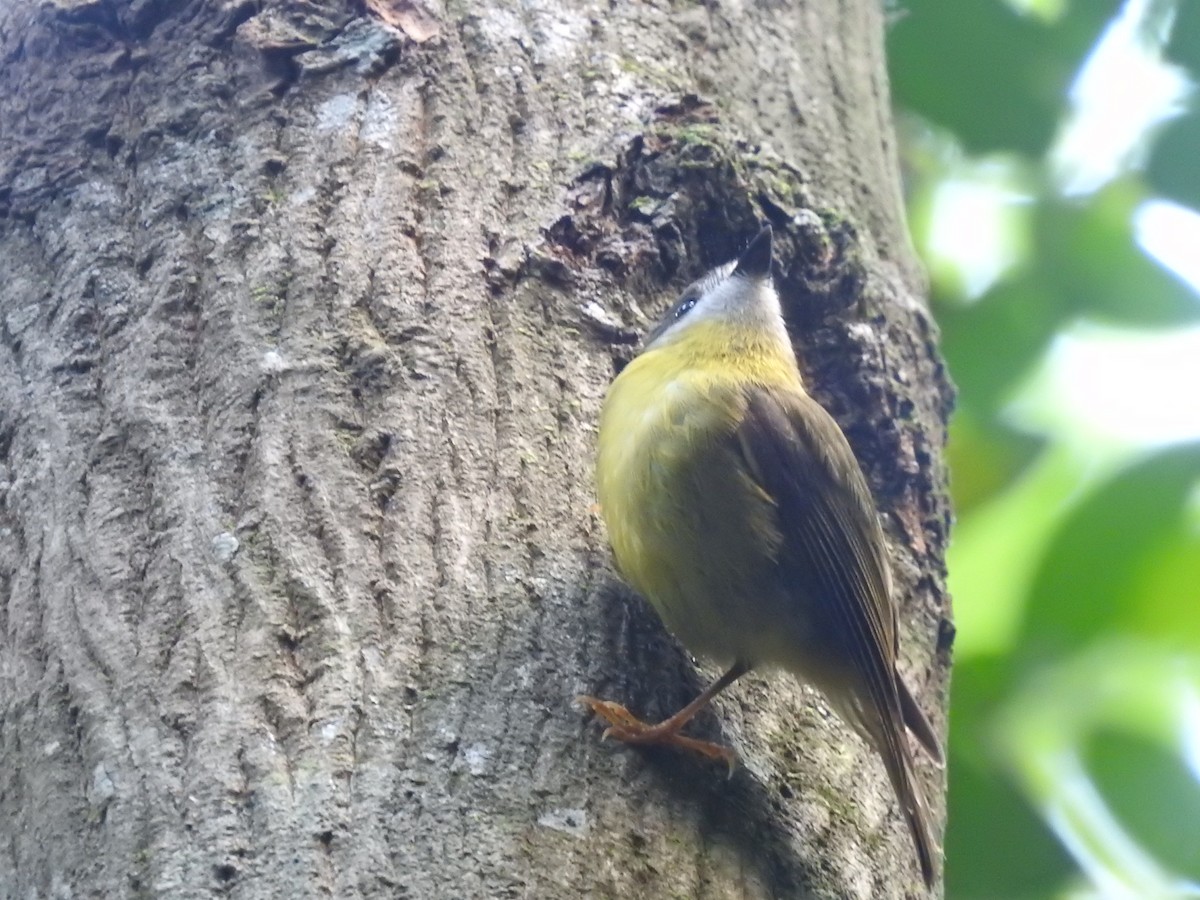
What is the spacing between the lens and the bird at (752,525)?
7.98ft

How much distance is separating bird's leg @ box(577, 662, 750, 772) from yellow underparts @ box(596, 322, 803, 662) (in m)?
0.33

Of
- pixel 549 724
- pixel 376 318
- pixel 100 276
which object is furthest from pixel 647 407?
pixel 100 276

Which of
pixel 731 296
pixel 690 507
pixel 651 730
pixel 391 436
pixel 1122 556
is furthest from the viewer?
pixel 731 296

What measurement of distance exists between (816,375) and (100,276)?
1.53 metres

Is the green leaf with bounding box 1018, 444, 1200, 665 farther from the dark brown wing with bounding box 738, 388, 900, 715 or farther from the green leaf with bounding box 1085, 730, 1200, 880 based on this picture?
the dark brown wing with bounding box 738, 388, 900, 715

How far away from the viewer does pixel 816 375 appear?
3.03m

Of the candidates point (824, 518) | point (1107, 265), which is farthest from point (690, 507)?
point (1107, 265)

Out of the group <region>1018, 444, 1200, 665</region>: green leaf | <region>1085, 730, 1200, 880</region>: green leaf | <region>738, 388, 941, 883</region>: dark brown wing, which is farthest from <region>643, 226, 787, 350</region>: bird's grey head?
<region>1085, 730, 1200, 880</region>: green leaf

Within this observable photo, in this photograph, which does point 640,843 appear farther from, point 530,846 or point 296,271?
point 296,271

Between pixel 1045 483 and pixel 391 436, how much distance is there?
5.80 ft

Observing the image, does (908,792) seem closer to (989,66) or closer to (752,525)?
(752,525)

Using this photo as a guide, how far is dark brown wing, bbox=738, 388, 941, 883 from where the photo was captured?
2469 mm

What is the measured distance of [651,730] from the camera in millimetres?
1957

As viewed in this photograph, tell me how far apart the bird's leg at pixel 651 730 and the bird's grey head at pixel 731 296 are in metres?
0.95
